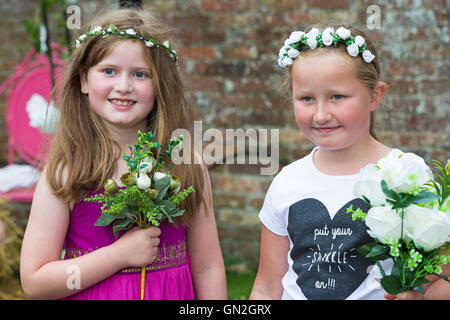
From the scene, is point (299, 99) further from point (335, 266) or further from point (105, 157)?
point (105, 157)

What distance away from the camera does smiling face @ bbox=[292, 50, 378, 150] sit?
200 centimetres

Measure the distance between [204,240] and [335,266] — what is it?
0.67 meters

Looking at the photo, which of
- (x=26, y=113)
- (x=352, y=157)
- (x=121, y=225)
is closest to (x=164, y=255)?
(x=121, y=225)

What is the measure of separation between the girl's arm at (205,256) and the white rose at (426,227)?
101cm

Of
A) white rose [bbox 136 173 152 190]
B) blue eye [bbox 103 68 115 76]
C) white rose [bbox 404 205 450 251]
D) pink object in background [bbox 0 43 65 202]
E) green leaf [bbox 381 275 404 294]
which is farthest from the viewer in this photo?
pink object in background [bbox 0 43 65 202]

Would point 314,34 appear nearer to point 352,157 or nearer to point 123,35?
point 352,157

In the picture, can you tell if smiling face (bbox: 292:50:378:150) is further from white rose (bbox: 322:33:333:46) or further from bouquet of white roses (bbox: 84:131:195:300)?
bouquet of white roses (bbox: 84:131:195:300)

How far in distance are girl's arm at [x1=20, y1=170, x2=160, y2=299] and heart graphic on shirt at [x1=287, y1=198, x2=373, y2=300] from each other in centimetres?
54

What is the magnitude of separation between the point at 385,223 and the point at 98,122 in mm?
1264

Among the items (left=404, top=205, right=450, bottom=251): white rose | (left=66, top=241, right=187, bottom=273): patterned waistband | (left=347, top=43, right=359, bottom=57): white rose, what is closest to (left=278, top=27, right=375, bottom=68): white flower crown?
(left=347, top=43, right=359, bottom=57): white rose

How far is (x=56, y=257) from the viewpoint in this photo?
89.8 inches

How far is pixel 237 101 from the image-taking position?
434cm

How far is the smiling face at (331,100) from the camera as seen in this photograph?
2.00 m
